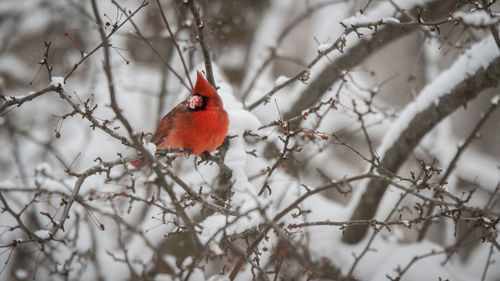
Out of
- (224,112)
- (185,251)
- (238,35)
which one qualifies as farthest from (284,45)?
(224,112)

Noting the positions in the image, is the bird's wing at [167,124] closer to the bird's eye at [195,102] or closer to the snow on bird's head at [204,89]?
the bird's eye at [195,102]

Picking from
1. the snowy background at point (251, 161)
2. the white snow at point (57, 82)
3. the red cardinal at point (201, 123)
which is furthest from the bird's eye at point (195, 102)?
the white snow at point (57, 82)

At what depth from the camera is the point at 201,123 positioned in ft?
9.76

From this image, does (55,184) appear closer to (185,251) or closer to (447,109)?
(185,251)

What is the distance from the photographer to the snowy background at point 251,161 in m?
2.09

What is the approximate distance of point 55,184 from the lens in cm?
296

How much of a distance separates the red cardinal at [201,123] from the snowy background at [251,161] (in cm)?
14

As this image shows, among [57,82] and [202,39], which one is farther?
[202,39]

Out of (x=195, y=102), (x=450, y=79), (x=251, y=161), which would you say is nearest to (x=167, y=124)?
(x=195, y=102)

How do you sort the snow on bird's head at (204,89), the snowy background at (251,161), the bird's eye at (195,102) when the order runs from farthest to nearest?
the bird's eye at (195,102), the snow on bird's head at (204,89), the snowy background at (251,161)

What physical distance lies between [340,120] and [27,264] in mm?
5403

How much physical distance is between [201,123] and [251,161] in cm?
98

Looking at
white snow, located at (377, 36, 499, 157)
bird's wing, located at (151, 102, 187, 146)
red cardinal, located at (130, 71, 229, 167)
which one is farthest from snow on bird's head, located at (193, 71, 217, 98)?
white snow, located at (377, 36, 499, 157)

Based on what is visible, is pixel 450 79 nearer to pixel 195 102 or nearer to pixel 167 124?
pixel 195 102
